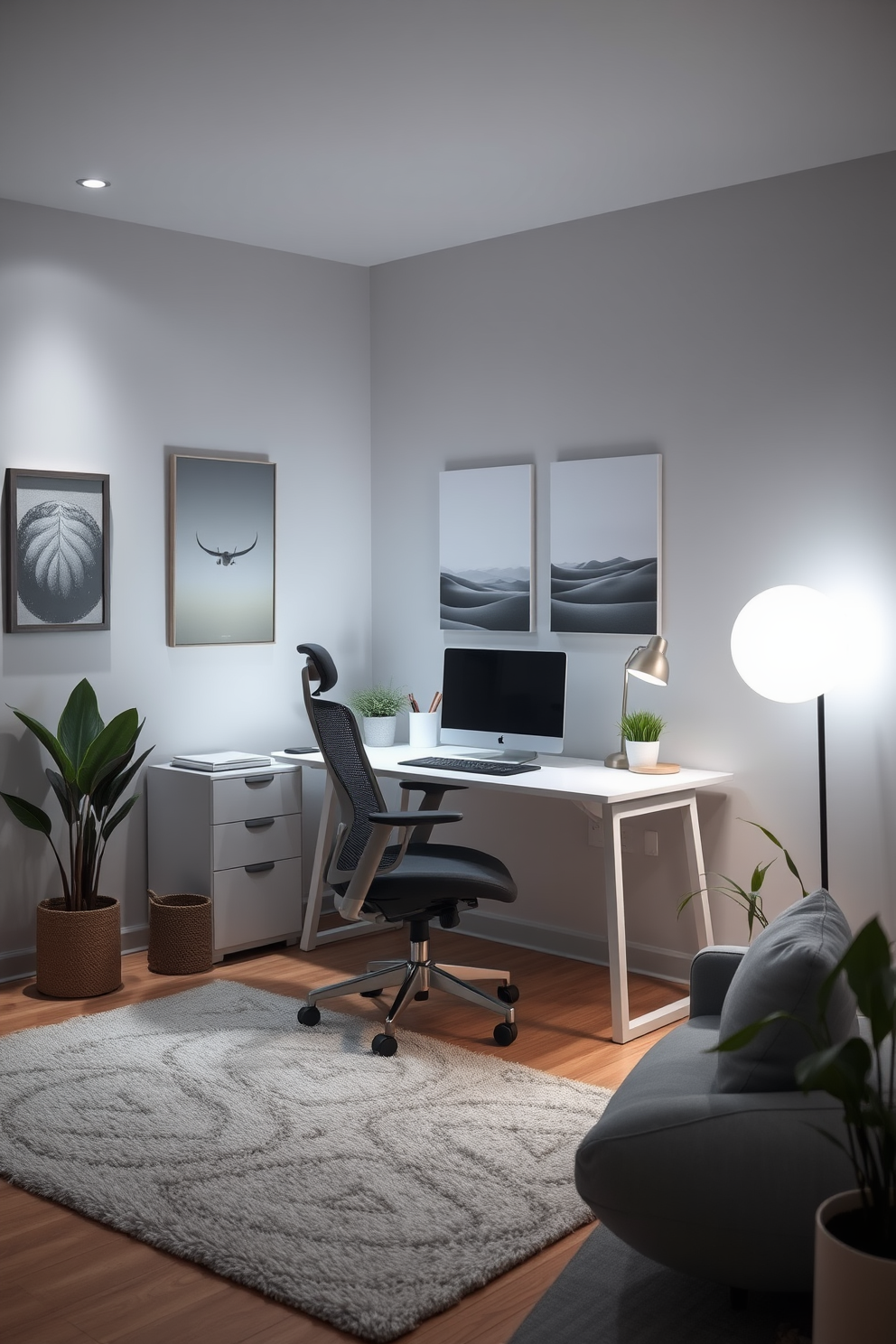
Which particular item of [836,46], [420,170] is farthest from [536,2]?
[420,170]

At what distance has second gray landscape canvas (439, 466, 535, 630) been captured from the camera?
4.70 meters

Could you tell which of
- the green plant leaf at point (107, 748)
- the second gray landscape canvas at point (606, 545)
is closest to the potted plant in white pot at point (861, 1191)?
the second gray landscape canvas at point (606, 545)

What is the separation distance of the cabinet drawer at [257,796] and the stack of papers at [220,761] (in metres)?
0.06

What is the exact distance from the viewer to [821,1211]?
5.67 ft

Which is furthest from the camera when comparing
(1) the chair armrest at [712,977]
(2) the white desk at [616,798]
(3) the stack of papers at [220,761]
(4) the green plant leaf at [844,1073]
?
(3) the stack of papers at [220,761]

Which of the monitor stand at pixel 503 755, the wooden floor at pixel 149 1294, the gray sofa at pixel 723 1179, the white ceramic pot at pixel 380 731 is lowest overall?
the wooden floor at pixel 149 1294

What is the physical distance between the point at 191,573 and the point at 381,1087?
218cm

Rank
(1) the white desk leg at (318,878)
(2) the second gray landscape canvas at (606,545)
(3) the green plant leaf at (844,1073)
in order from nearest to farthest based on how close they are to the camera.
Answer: (3) the green plant leaf at (844,1073), (2) the second gray landscape canvas at (606,545), (1) the white desk leg at (318,878)

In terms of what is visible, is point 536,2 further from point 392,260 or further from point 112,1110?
point 112,1110

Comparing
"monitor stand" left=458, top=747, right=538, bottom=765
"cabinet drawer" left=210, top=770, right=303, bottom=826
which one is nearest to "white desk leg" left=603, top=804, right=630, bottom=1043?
"monitor stand" left=458, top=747, right=538, bottom=765

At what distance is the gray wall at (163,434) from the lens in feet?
14.1

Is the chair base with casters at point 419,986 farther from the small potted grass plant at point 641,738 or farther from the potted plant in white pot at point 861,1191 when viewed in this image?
the potted plant in white pot at point 861,1191

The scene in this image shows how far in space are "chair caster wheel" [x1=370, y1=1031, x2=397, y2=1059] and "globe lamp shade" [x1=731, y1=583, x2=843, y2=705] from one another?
1.43 meters

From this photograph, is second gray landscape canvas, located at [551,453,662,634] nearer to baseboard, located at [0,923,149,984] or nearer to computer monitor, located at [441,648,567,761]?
computer monitor, located at [441,648,567,761]
